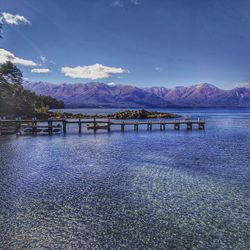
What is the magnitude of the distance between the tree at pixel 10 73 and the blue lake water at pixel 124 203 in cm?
7230

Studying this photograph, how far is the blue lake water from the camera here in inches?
476

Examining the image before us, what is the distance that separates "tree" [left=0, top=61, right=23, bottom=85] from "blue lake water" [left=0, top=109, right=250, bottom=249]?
72296mm

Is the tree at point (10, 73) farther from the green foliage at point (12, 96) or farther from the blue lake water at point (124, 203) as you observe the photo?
the blue lake water at point (124, 203)

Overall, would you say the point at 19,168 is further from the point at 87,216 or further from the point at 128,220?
the point at 128,220

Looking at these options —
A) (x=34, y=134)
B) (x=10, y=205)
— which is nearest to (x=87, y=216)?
(x=10, y=205)

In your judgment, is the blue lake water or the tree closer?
the blue lake water

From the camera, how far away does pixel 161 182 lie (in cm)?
2109

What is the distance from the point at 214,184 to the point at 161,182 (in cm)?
409

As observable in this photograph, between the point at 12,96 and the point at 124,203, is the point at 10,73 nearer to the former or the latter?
the point at 12,96

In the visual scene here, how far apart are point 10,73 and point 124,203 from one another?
96512 millimetres

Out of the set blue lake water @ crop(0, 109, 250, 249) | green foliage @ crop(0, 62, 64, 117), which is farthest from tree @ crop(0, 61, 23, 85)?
blue lake water @ crop(0, 109, 250, 249)

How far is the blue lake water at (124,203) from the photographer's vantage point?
12.1 meters

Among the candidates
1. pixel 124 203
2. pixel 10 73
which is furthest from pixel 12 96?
pixel 124 203

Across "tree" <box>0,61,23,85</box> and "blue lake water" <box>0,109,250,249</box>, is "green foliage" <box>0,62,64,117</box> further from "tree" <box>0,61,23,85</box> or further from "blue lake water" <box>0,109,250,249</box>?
"blue lake water" <box>0,109,250,249</box>
